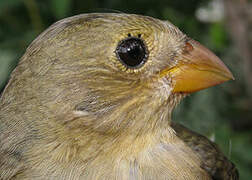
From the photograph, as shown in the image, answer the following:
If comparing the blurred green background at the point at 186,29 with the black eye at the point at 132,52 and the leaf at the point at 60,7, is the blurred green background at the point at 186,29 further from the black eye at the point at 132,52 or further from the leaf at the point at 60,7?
the black eye at the point at 132,52

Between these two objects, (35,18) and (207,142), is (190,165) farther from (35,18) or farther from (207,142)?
(35,18)

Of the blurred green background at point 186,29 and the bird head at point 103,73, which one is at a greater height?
the bird head at point 103,73

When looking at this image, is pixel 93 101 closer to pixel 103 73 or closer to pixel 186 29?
pixel 103 73

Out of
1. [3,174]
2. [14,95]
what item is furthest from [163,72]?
[3,174]

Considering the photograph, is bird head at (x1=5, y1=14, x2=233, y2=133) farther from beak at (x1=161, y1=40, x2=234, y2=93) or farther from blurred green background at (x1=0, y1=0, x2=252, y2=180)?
blurred green background at (x1=0, y1=0, x2=252, y2=180)

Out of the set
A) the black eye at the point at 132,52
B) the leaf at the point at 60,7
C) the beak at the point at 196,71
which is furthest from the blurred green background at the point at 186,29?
the black eye at the point at 132,52

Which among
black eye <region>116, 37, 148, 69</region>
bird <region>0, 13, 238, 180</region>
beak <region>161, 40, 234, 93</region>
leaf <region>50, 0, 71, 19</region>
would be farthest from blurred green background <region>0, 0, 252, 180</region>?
black eye <region>116, 37, 148, 69</region>
